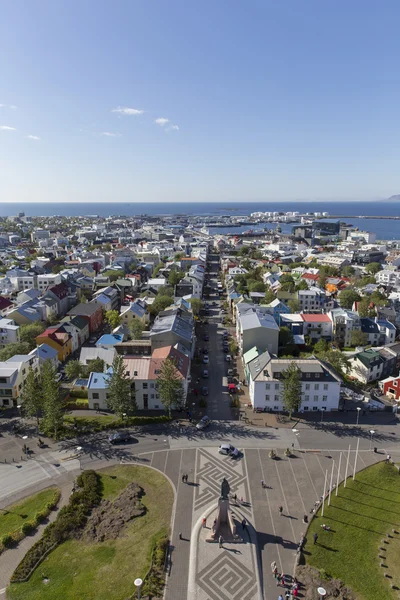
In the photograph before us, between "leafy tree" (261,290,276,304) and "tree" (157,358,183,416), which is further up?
"leafy tree" (261,290,276,304)

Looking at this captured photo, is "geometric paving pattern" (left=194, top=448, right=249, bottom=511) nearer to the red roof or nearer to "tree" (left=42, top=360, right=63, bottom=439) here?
"tree" (left=42, top=360, right=63, bottom=439)

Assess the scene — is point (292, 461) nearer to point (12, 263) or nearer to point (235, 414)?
point (235, 414)

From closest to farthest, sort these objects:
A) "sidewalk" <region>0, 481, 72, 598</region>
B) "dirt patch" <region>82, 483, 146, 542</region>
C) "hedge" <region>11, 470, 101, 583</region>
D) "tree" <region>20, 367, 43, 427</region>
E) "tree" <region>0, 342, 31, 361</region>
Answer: "sidewalk" <region>0, 481, 72, 598</region>
"hedge" <region>11, 470, 101, 583</region>
"dirt patch" <region>82, 483, 146, 542</region>
"tree" <region>20, 367, 43, 427</region>
"tree" <region>0, 342, 31, 361</region>

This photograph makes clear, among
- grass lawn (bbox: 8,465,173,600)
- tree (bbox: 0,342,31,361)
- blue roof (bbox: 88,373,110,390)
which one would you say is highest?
tree (bbox: 0,342,31,361)

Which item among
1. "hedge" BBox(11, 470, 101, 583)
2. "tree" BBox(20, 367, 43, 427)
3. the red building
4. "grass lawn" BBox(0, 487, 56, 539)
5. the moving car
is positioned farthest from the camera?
the red building

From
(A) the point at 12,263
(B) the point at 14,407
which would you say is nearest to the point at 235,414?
(B) the point at 14,407

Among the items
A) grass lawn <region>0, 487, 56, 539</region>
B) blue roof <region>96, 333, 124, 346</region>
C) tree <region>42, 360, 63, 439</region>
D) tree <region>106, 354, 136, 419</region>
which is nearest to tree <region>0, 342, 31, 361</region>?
blue roof <region>96, 333, 124, 346</region>

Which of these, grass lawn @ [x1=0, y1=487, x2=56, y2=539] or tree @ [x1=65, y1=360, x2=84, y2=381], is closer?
grass lawn @ [x1=0, y1=487, x2=56, y2=539]
